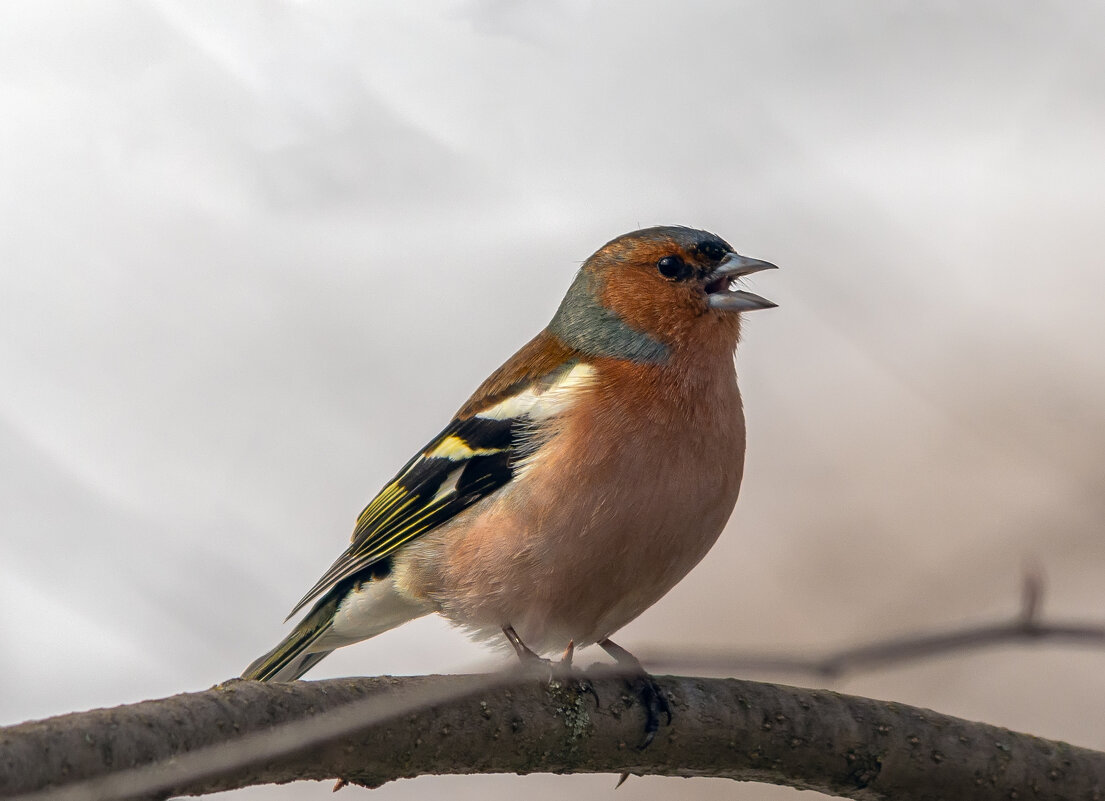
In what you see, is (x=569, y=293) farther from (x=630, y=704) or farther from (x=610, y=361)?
(x=630, y=704)

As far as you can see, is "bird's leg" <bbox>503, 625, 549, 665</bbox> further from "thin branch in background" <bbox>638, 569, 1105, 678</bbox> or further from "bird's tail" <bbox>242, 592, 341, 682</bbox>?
"thin branch in background" <bbox>638, 569, 1105, 678</bbox>

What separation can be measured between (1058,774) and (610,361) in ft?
6.40

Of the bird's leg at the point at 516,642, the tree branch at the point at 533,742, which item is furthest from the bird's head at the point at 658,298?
the tree branch at the point at 533,742

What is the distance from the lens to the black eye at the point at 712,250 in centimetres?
450

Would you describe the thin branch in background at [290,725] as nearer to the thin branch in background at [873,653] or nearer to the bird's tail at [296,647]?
the thin branch in background at [873,653]

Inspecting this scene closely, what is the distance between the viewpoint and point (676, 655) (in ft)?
4.64

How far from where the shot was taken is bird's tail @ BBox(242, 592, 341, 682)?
172 inches

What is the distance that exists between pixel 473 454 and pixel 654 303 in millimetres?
893

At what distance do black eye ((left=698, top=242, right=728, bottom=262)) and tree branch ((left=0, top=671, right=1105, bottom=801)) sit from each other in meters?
1.76

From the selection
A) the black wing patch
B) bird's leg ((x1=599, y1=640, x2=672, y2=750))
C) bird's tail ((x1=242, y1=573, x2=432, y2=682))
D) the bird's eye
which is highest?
the bird's eye

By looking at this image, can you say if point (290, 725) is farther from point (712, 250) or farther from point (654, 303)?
point (712, 250)

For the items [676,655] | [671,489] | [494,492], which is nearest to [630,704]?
[671,489]

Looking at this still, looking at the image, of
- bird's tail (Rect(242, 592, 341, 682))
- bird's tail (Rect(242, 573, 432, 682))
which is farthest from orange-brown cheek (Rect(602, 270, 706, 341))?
bird's tail (Rect(242, 592, 341, 682))

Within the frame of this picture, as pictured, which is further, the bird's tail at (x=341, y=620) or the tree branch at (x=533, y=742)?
the bird's tail at (x=341, y=620)
